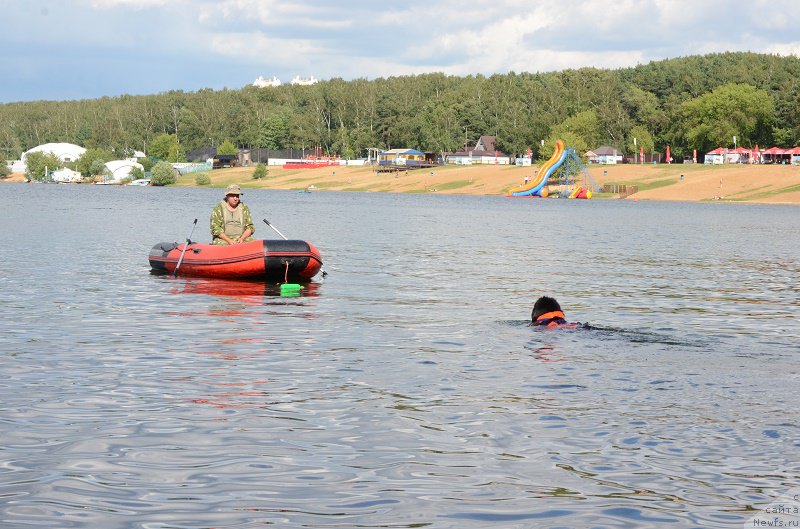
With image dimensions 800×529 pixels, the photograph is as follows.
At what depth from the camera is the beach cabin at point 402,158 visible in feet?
518

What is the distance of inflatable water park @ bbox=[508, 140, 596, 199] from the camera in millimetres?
114188

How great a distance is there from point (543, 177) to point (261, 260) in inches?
3732

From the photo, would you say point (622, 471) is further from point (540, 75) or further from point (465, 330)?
point (540, 75)

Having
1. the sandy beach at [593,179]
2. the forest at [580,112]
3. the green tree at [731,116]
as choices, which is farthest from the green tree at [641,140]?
the sandy beach at [593,179]

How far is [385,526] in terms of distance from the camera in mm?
A: 7770

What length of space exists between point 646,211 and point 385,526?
77555 mm

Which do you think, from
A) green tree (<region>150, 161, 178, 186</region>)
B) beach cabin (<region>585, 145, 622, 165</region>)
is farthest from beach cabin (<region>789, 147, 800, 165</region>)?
green tree (<region>150, 161, 178, 186</region>)

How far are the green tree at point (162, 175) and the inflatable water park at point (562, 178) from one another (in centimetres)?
6795

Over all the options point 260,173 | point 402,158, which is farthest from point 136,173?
point 402,158

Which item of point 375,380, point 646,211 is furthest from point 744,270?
point 646,211

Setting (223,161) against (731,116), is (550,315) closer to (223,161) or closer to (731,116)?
(731,116)

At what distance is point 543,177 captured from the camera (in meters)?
117

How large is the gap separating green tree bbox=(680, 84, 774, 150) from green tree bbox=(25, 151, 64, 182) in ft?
374

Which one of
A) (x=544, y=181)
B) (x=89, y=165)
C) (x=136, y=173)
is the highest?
(x=89, y=165)
